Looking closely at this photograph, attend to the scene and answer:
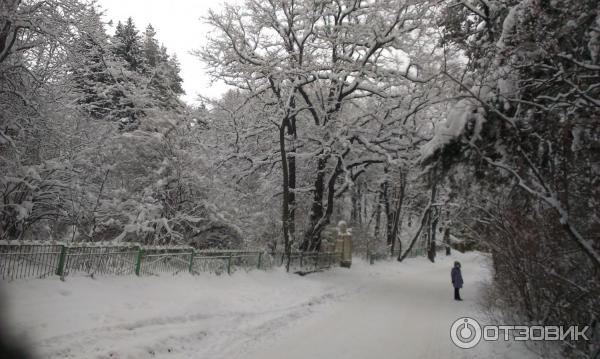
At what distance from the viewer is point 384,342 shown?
8453mm

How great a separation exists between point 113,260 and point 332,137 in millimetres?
12272

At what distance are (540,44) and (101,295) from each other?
29.4 ft

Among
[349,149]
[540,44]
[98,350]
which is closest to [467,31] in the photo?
[540,44]

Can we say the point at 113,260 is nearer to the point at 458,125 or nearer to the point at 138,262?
the point at 138,262

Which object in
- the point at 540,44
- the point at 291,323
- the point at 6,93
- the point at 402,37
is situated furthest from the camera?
the point at 402,37

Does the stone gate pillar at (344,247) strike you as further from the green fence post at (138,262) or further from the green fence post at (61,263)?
the green fence post at (61,263)

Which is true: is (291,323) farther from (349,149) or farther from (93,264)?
(349,149)

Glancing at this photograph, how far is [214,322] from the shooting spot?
8789mm

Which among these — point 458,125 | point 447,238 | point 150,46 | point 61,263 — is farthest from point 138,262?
point 447,238

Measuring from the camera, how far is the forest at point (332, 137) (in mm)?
5234

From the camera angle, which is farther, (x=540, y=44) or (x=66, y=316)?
(x=66, y=316)

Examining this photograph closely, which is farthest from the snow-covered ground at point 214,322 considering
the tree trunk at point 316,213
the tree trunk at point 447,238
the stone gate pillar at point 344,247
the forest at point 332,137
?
the tree trunk at point 447,238

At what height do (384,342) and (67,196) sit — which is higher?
(67,196)

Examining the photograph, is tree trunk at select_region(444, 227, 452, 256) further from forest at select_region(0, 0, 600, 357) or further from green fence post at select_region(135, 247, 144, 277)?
green fence post at select_region(135, 247, 144, 277)
